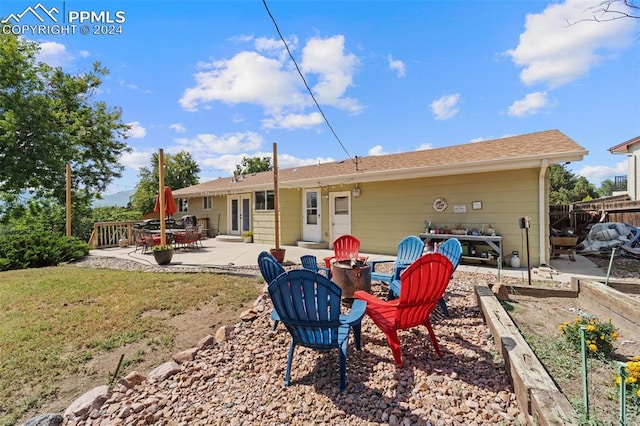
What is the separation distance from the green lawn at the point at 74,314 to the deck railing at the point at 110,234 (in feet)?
17.7

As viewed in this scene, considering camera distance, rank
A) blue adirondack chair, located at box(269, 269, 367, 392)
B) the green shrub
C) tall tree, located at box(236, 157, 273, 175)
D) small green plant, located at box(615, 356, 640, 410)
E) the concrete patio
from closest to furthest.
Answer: small green plant, located at box(615, 356, 640, 410), blue adirondack chair, located at box(269, 269, 367, 392), the concrete patio, the green shrub, tall tree, located at box(236, 157, 273, 175)

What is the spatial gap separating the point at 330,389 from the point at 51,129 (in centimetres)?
2010

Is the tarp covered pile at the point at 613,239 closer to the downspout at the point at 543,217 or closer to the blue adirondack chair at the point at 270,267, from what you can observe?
the downspout at the point at 543,217

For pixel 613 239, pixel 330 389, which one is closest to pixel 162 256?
pixel 330 389

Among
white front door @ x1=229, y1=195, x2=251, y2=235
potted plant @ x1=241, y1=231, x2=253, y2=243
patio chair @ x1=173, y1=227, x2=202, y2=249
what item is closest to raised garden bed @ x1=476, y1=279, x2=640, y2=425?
patio chair @ x1=173, y1=227, x2=202, y2=249

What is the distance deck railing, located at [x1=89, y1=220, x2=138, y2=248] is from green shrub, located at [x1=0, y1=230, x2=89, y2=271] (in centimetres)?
261

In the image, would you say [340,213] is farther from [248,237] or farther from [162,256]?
[162,256]

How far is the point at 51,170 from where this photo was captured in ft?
52.2

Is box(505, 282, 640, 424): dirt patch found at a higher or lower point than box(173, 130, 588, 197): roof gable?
lower

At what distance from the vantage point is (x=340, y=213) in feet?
34.8

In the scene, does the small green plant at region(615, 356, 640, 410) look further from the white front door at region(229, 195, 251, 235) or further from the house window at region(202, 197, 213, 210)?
the house window at region(202, 197, 213, 210)

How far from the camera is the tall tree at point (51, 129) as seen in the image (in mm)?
14102

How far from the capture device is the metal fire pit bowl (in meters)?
4.13

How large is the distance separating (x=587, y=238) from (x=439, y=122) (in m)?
6.25
